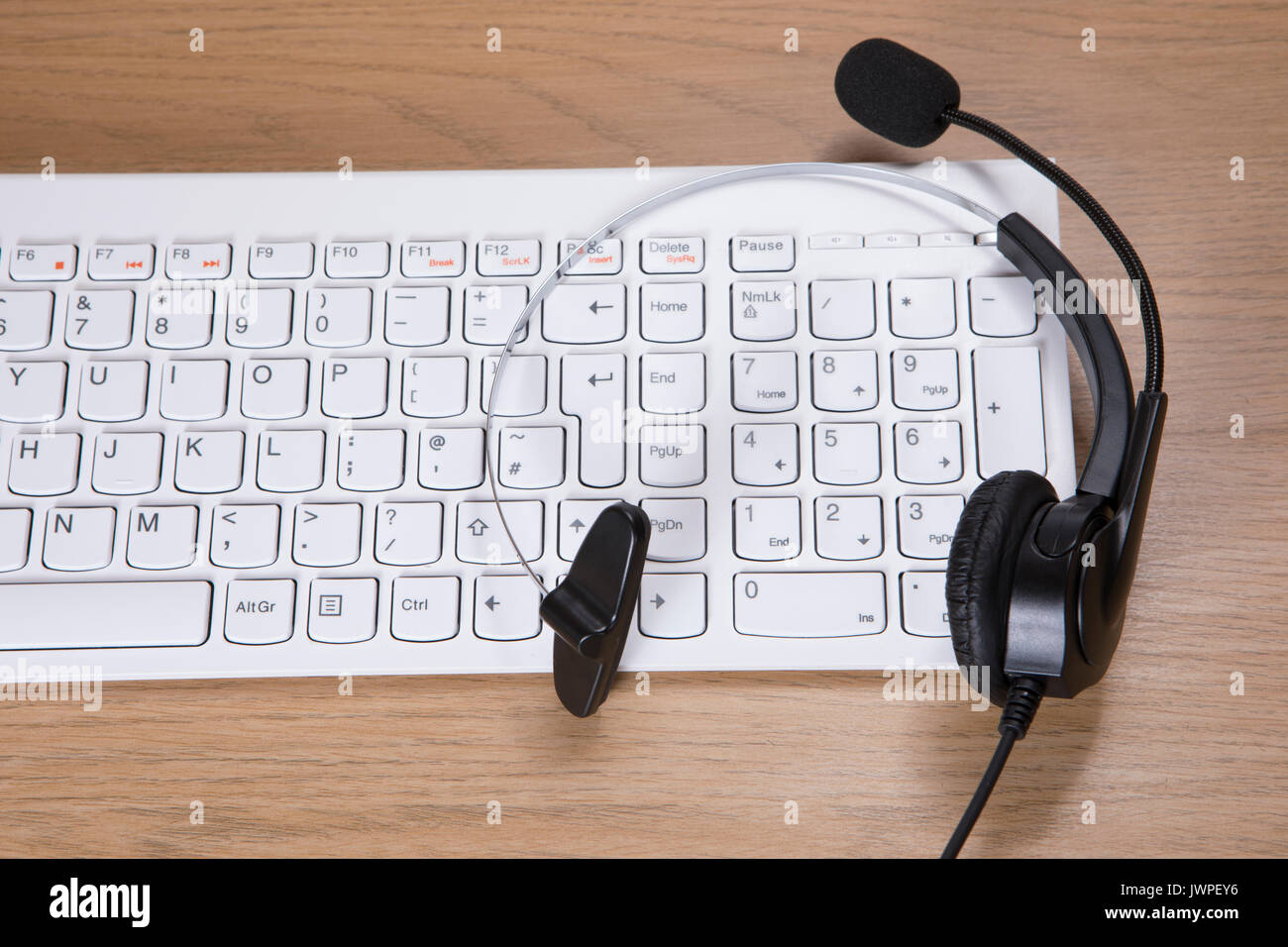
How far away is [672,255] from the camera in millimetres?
469

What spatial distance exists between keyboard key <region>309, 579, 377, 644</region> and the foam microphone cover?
363 millimetres

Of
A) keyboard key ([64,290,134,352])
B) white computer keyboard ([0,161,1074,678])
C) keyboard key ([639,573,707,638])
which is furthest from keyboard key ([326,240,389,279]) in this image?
keyboard key ([639,573,707,638])

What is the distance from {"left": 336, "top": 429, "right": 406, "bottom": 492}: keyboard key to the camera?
44 cm

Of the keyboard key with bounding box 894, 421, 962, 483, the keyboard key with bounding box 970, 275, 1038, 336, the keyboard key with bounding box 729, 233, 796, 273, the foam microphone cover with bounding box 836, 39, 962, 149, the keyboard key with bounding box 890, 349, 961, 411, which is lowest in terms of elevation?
the keyboard key with bounding box 894, 421, 962, 483

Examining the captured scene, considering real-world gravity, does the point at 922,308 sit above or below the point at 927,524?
above

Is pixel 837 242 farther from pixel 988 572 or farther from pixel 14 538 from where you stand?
pixel 14 538

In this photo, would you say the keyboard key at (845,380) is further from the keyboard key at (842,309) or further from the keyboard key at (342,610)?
the keyboard key at (342,610)

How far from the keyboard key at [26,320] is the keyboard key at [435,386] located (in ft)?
0.62

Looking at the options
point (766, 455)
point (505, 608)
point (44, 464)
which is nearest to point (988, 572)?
point (766, 455)

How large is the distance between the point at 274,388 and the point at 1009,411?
369 millimetres

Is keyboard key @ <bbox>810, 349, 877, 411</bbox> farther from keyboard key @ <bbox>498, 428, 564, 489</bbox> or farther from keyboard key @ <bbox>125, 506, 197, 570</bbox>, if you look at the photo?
keyboard key @ <bbox>125, 506, 197, 570</bbox>

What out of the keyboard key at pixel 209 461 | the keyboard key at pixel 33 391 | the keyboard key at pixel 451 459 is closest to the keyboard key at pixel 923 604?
the keyboard key at pixel 451 459

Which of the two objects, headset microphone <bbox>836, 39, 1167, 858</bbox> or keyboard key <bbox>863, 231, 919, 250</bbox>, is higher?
keyboard key <bbox>863, 231, 919, 250</bbox>

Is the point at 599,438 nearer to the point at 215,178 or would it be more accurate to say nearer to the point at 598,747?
the point at 598,747
